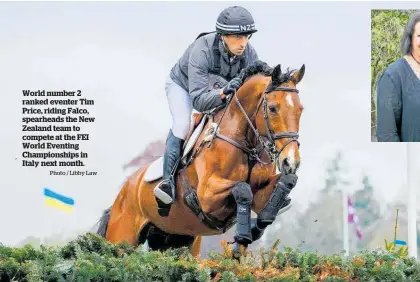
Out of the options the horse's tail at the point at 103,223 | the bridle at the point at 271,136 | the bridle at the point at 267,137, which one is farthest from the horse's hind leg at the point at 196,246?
the bridle at the point at 271,136

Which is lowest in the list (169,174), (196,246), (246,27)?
(196,246)

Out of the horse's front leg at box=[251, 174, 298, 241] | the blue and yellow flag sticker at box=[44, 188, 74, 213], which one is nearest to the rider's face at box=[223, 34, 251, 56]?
the horse's front leg at box=[251, 174, 298, 241]

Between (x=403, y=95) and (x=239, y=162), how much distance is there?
Answer: 2.60m

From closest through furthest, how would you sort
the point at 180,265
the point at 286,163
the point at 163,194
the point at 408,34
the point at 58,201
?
1. the point at 180,265
2. the point at 286,163
3. the point at 163,194
4. the point at 408,34
5. the point at 58,201

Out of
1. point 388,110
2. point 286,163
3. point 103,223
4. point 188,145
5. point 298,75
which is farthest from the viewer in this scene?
point 388,110

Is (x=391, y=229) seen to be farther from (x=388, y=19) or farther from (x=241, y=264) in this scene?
(x=241, y=264)

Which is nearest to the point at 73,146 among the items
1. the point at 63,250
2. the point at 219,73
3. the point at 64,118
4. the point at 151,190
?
the point at 64,118

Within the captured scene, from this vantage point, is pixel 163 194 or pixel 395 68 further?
pixel 395 68

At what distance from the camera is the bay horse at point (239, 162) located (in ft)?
24.9

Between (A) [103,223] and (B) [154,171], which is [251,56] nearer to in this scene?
(B) [154,171]

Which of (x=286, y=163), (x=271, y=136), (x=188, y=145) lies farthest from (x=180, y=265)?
(x=188, y=145)

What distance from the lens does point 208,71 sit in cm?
829

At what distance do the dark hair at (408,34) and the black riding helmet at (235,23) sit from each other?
246cm

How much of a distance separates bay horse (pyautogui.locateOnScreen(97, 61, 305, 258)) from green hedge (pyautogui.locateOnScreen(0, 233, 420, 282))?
4.82 ft
